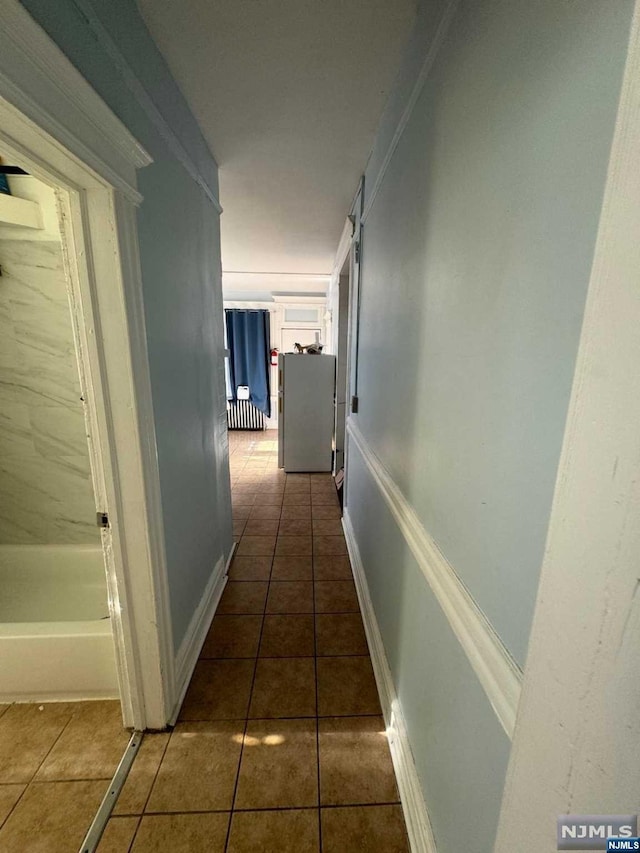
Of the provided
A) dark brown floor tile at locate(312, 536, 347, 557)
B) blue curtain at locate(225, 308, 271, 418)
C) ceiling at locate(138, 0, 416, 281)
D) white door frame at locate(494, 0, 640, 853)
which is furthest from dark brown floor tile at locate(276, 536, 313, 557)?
blue curtain at locate(225, 308, 271, 418)

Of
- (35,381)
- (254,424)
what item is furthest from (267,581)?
(254,424)

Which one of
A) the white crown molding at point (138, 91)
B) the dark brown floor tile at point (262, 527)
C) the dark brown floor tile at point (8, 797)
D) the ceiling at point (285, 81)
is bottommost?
the dark brown floor tile at point (262, 527)

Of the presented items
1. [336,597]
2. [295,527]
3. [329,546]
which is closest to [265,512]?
[295,527]

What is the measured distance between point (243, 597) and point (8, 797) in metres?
1.06

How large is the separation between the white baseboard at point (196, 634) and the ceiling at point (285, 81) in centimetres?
223

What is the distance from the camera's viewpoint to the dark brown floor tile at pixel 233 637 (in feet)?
5.17

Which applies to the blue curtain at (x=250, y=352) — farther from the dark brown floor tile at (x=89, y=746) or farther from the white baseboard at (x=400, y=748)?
the dark brown floor tile at (x=89, y=746)

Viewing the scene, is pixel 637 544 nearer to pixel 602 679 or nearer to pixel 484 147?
pixel 602 679

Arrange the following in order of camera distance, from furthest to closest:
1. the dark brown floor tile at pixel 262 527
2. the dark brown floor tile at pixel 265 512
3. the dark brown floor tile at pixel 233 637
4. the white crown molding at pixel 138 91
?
the dark brown floor tile at pixel 265 512
the dark brown floor tile at pixel 262 527
the dark brown floor tile at pixel 233 637
the white crown molding at pixel 138 91

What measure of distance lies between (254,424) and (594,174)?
603cm

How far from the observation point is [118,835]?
0.96 meters

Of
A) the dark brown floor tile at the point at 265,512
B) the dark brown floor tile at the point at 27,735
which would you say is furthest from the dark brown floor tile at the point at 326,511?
the dark brown floor tile at the point at 27,735

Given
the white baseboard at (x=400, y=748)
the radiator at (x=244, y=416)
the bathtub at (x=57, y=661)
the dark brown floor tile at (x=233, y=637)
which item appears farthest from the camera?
the radiator at (x=244, y=416)

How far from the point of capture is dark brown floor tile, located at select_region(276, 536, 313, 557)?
2.42 meters
